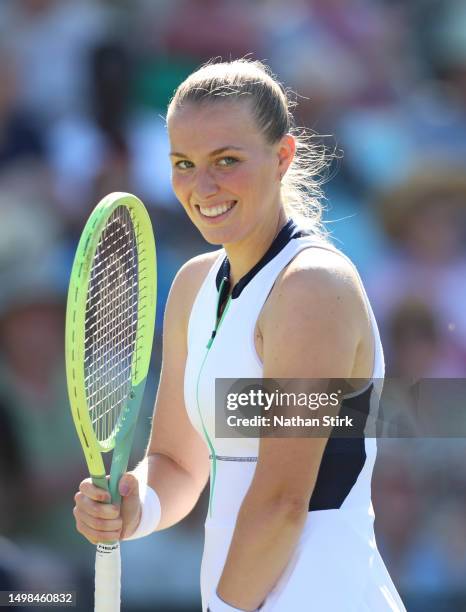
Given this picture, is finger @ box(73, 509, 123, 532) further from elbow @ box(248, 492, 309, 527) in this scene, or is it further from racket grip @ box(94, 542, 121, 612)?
elbow @ box(248, 492, 309, 527)

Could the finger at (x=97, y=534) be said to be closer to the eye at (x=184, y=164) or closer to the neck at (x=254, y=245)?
the neck at (x=254, y=245)

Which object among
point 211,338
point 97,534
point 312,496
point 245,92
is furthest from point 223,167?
point 97,534

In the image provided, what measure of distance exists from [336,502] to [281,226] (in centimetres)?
54

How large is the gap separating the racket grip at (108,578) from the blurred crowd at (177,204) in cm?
161

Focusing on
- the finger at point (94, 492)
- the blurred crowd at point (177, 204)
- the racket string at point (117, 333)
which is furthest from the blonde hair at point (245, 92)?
the blurred crowd at point (177, 204)

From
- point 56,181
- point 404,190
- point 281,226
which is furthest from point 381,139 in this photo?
point 281,226

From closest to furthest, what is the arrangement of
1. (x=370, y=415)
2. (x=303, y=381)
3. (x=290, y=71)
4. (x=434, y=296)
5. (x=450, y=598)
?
(x=303, y=381) → (x=370, y=415) → (x=450, y=598) → (x=434, y=296) → (x=290, y=71)

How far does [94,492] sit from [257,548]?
37cm

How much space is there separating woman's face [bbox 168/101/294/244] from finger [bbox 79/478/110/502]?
53 cm

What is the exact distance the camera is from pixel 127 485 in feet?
6.94

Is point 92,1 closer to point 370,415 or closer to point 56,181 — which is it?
point 56,181

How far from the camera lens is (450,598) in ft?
13.1

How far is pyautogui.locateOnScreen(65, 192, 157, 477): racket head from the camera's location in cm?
194

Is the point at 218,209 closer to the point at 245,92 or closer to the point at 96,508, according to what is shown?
the point at 245,92
